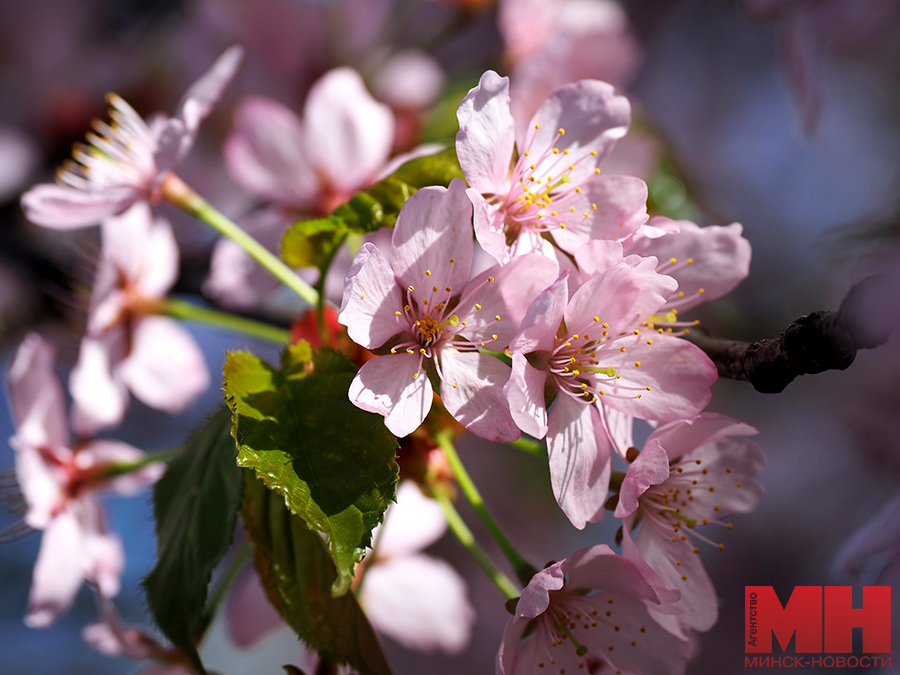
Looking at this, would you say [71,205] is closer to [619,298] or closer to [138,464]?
[138,464]

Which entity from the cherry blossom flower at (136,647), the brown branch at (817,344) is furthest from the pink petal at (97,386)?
the brown branch at (817,344)

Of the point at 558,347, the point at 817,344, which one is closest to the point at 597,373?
the point at 558,347

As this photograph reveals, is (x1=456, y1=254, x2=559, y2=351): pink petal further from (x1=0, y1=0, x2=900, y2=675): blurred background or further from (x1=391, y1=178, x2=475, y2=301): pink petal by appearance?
(x1=0, y1=0, x2=900, y2=675): blurred background

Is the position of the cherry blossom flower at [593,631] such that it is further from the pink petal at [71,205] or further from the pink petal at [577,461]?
the pink petal at [71,205]

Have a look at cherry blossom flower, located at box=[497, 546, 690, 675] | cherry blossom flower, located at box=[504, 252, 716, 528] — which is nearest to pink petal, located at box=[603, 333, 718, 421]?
cherry blossom flower, located at box=[504, 252, 716, 528]

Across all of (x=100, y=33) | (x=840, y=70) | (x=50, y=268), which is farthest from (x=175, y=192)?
(x=840, y=70)

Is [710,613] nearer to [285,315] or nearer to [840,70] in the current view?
[285,315]

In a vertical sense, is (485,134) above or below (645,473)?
above
